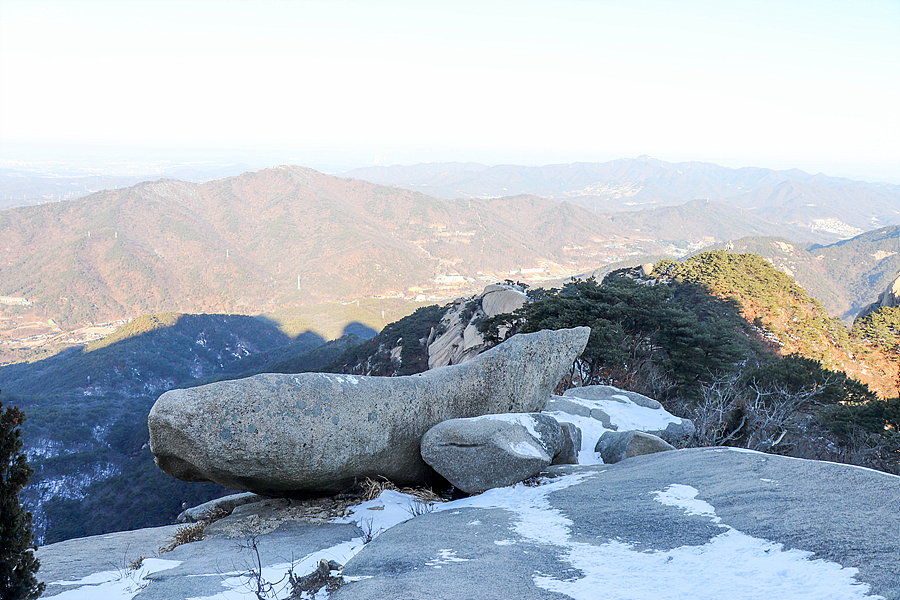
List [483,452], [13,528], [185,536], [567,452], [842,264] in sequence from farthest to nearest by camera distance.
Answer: [842,264]
[567,452]
[483,452]
[185,536]
[13,528]

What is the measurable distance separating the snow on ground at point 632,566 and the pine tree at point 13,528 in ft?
1.51

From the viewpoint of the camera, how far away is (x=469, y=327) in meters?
29.9

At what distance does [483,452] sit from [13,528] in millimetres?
5050

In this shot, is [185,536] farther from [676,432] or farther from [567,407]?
[676,432]

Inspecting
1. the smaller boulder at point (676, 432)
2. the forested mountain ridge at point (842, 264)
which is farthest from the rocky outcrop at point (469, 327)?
the forested mountain ridge at point (842, 264)

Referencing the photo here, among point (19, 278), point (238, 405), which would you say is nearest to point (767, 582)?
point (238, 405)

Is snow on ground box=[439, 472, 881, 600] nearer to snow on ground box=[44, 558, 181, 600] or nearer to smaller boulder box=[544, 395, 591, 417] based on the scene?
snow on ground box=[44, 558, 181, 600]

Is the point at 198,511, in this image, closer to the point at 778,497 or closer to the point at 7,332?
the point at 778,497

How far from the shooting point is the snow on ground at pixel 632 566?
3.53 m

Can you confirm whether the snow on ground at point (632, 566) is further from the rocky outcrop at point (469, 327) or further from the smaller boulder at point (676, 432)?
the rocky outcrop at point (469, 327)

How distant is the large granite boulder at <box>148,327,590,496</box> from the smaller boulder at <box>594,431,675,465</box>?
101 inches

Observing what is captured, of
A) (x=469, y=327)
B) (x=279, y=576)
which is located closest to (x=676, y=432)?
(x=279, y=576)

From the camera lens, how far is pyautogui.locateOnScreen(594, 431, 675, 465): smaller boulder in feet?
26.9

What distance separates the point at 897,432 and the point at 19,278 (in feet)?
760
